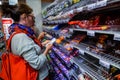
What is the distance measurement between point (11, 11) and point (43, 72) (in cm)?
89

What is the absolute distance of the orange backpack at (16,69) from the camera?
74.9 inches

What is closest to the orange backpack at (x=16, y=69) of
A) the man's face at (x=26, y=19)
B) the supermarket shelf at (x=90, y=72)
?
the man's face at (x=26, y=19)

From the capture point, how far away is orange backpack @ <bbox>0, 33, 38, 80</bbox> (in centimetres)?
190

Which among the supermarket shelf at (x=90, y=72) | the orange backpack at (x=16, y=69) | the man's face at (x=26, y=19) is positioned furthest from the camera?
the man's face at (x=26, y=19)

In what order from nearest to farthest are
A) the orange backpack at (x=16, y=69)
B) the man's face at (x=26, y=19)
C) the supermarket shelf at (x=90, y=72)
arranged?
1. the supermarket shelf at (x=90, y=72)
2. the orange backpack at (x=16, y=69)
3. the man's face at (x=26, y=19)

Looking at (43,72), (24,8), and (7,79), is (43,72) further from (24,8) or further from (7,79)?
(24,8)

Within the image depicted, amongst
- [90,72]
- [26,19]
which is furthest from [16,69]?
[90,72]

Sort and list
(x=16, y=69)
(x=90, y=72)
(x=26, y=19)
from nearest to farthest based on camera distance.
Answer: (x=90, y=72) < (x=16, y=69) < (x=26, y=19)

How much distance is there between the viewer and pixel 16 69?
1.92m

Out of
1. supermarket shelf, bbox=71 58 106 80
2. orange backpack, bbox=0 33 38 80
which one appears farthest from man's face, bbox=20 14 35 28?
supermarket shelf, bbox=71 58 106 80

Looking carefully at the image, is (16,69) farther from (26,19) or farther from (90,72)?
(90,72)

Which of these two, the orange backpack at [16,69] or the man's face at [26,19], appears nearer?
the orange backpack at [16,69]

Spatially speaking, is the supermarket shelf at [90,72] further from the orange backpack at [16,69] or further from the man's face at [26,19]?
the man's face at [26,19]

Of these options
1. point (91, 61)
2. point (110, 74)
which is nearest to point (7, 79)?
point (91, 61)
